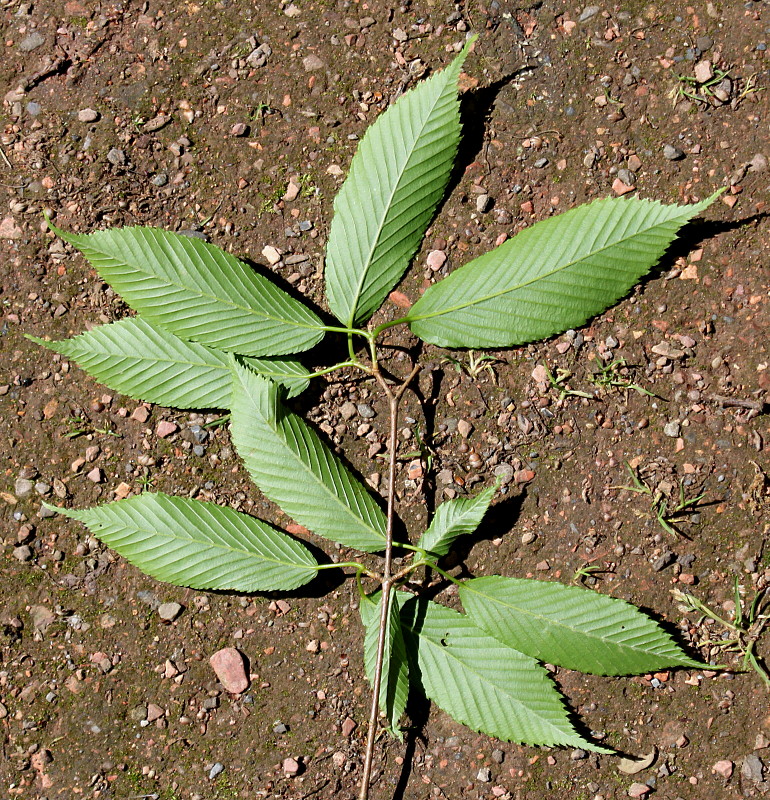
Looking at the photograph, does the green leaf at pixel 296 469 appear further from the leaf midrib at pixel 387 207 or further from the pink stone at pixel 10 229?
the pink stone at pixel 10 229

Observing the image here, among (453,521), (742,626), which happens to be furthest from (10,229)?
(742,626)

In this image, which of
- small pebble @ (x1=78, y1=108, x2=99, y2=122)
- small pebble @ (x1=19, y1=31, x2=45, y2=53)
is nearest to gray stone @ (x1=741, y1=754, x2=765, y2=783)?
small pebble @ (x1=78, y1=108, x2=99, y2=122)

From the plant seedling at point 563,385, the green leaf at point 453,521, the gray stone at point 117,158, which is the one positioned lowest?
the green leaf at point 453,521

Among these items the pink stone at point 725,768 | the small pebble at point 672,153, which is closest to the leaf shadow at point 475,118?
the small pebble at point 672,153

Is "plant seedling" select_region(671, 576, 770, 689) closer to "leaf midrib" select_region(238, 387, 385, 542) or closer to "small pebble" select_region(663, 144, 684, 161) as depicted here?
"leaf midrib" select_region(238, 387, 385, 542)

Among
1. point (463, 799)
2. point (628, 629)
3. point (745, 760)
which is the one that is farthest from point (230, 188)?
point (745, 760)

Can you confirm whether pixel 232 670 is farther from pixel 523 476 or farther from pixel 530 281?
pixel 530 281
